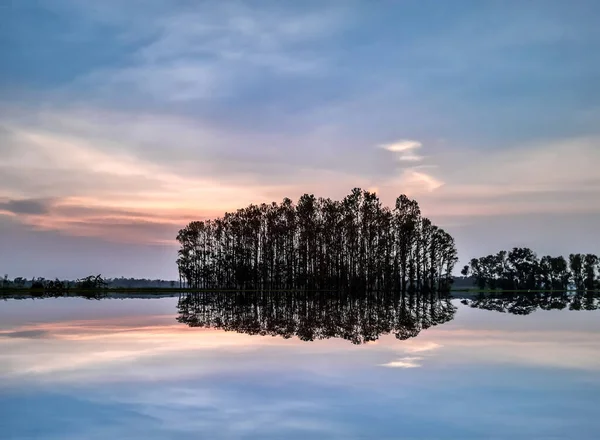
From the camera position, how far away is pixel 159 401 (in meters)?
6.38

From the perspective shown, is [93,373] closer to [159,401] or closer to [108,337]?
[159,401]

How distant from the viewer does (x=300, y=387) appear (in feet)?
23.2

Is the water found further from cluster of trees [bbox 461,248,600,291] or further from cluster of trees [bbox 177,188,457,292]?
cluster of trees [bbox 461,248,600,291]

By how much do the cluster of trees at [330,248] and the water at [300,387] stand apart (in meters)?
54.7

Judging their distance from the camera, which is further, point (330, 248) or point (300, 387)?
point (330, 248)

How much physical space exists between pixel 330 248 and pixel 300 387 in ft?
202

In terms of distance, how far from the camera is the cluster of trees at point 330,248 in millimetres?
68250

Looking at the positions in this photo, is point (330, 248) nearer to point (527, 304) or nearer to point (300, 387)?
point (527, 304)

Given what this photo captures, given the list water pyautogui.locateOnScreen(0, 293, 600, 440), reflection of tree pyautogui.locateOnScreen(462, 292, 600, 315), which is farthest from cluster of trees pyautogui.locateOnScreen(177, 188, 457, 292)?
water pyautogui.locateOnScreen(0, 293, 600, 440)

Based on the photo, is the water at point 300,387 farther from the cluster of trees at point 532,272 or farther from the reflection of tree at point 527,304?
the cluster of trees at point 532,272

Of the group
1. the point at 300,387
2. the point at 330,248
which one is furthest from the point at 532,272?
the point at 300,387

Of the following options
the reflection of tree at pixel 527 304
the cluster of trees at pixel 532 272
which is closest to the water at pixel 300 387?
the reflection of tree at pixel 527 304

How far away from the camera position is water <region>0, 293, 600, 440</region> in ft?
17.6

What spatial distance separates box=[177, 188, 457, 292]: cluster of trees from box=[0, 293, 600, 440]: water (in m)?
54.7
